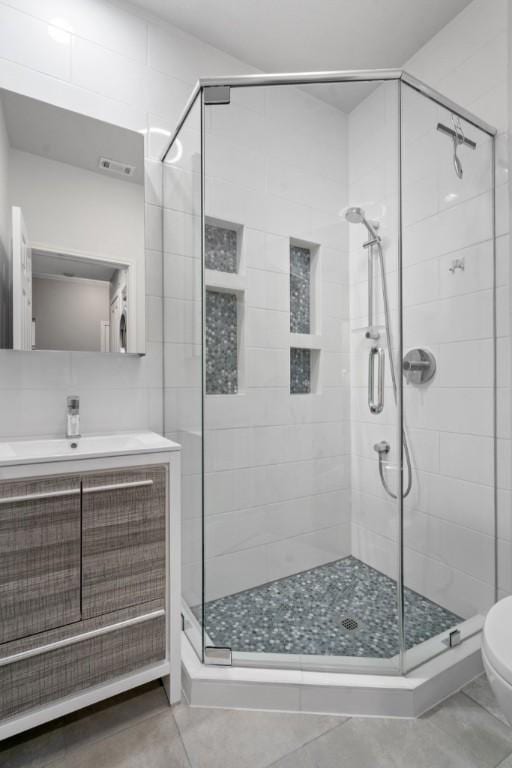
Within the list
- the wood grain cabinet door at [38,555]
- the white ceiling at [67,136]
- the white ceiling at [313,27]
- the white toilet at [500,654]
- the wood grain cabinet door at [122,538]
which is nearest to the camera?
the white toilet at [500,654]

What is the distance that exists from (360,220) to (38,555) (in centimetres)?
153

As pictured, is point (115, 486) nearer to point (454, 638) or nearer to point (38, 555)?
point (38, 555)

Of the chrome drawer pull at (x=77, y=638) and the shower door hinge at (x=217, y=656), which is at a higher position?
the chrome drawer pull at (x=77, y=638)

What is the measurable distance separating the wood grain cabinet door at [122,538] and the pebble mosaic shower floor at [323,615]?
0.30 metres

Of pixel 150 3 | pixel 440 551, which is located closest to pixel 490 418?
pixel 440 551

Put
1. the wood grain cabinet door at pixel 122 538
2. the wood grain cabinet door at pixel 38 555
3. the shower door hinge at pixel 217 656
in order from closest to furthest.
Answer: the wood grain cabinet door at pixel 38 555, the wood grain cabinet door at pixel 122 538, the shower door hinge at pixel 217 656

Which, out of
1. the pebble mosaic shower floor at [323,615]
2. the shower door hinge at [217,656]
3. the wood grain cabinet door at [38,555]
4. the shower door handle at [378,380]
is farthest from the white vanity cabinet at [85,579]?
the shower door handle at [378,380]

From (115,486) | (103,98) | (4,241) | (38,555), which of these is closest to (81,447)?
(115,486)

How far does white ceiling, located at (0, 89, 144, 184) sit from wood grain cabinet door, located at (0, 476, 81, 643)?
1256 mm

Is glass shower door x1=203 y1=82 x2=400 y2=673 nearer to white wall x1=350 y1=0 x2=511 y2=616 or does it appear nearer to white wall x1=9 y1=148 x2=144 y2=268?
white wall x1=350 y1=0 x2=511 y2=616

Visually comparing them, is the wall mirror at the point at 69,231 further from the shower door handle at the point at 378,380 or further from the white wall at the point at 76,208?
the shower door handle at the point at 378,380

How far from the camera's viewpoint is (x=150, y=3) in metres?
1.76

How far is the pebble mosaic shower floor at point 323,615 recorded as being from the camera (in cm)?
142

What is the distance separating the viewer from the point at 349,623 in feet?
4.85
